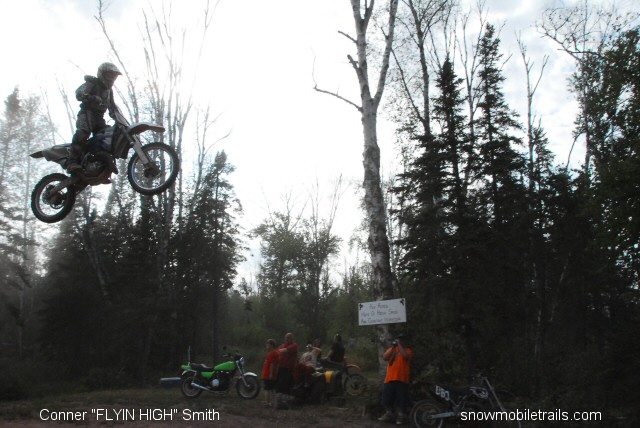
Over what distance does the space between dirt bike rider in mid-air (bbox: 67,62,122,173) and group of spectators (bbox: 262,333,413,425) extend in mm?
6330

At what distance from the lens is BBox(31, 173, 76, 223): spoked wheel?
6422mm

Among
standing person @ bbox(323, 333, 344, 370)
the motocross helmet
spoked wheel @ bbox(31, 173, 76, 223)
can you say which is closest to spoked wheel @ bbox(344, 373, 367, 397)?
standing person @ bbox(323, 333, 344, 370)

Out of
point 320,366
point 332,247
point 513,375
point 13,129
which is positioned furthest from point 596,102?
point 13,129

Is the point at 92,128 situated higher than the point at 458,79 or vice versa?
the point at 458,79

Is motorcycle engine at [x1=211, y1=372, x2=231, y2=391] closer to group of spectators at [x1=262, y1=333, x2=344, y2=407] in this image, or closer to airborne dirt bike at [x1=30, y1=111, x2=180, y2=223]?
group of spectators at [x1=262, y1=333, x2=344, y2=407]

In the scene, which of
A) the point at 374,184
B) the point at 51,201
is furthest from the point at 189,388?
the point at 51,201

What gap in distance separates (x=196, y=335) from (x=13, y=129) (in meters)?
17.5

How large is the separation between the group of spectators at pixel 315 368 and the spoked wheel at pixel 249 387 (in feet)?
2.35

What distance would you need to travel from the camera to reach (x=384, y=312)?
9.69 meters

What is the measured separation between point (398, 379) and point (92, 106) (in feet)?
22.5

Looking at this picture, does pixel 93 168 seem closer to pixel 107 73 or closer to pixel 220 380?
pixel 107 73

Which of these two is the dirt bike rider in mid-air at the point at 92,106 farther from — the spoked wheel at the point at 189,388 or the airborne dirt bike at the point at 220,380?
the spoked wheel at the point at 189,388

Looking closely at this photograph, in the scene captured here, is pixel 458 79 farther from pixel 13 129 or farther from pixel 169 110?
pixel 13 129

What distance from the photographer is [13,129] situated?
103 ft
